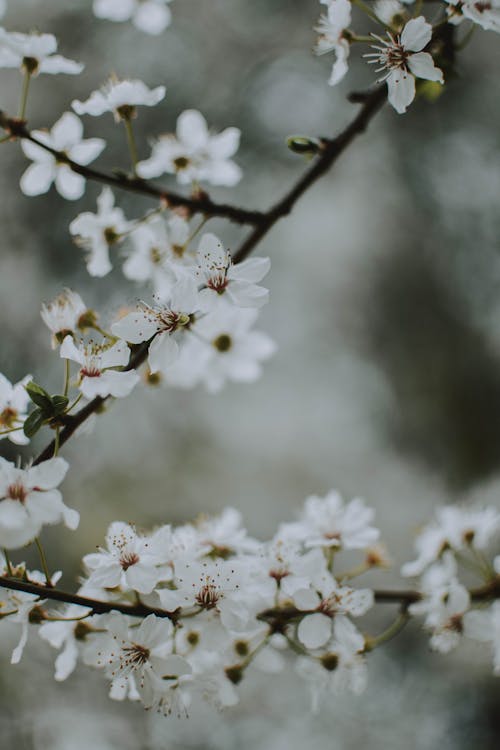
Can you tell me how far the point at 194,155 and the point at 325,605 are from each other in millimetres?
738

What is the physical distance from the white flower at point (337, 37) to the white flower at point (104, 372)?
0.44 m

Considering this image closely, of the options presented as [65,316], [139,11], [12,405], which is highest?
[139,11]

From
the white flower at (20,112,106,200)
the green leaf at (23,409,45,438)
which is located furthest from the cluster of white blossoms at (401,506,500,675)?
the white flower at (20,112,106,200)

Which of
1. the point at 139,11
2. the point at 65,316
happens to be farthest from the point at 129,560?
the point at 139,11

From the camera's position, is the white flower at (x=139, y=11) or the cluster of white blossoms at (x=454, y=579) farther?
the white flower at (x=139, y=11)

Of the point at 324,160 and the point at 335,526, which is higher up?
the point at 324,160

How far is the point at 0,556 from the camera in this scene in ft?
2.74

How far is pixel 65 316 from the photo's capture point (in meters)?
0.97

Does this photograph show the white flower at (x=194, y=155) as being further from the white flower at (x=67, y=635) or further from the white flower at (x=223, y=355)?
the white flower at (x=67, y=635)

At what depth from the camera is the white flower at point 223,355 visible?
1426 millimetres

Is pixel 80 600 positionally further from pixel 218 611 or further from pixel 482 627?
pixel 482 627

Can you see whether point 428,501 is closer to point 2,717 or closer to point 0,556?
point 2,717

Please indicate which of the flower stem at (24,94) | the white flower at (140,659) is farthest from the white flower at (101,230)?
the white flower at (140,659)

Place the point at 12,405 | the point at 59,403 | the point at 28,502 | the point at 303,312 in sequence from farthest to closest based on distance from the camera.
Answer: the point at 303,312, the point at 12,405, the point at 59,403, the point at 28,502
